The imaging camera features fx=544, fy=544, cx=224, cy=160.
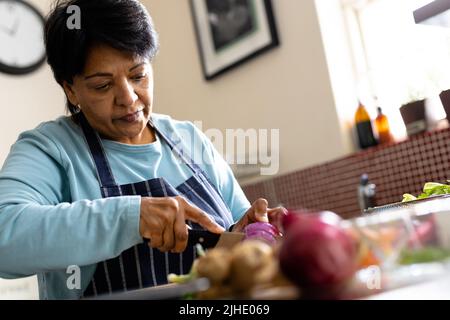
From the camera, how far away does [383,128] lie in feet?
7.20

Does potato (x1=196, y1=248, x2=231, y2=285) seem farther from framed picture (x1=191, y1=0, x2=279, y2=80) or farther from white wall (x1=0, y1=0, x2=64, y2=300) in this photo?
white wall (x1=0, y1=0, x2=64, y2=300)

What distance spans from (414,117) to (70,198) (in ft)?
4.60

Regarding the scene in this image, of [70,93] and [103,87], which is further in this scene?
[70,93]

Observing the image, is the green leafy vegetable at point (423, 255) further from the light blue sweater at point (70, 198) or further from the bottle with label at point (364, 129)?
the bottle with label at point (364, 129)

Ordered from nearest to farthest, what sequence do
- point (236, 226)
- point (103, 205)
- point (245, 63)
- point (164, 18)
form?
point (103, 205) < point (236, 226) < point (245, 63) < point (164, 18)

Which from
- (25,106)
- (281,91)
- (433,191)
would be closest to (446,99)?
(433,191)

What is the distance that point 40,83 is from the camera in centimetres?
298

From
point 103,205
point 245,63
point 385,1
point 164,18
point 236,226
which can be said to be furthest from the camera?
point 164,18

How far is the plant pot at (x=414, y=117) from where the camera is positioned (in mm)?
2035

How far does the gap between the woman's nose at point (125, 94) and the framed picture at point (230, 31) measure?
4.66 feet

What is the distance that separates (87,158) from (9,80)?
1875 mm

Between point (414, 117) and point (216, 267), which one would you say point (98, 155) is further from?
point (414, 117)
